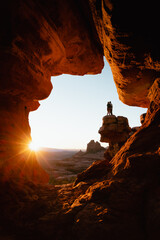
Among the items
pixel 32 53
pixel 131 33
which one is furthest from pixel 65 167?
pixel 131 33

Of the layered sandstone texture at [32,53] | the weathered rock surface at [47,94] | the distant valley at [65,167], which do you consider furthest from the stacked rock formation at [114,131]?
the layered sandstone texture at [32,53]

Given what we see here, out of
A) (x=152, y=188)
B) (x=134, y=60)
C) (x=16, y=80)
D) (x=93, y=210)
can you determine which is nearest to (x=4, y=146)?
(x=16, y=80)

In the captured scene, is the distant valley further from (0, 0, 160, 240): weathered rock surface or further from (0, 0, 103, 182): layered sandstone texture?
(0, 0, 160, 240): weathered rock surface

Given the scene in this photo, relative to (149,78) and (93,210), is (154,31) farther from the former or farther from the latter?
(93,210)

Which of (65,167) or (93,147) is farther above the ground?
(93,147)

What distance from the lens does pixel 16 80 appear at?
15.0 ft

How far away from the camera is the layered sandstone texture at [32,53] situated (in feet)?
12.0

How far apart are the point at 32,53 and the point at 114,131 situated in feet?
71.1

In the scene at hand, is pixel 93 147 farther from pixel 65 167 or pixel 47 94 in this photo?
pixel 47 94

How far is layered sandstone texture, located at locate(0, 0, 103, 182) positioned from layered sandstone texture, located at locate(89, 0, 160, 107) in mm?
1484

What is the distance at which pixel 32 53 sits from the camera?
4.32 m

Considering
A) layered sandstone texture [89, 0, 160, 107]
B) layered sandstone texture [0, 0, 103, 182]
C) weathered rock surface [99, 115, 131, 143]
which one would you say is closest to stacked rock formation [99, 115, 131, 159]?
weathered rock surface [99, 115, 131, 143]

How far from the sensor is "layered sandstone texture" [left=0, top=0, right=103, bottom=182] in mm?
3670

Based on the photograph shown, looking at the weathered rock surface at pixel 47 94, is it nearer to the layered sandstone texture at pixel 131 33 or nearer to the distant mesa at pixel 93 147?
the layered sandstone texture at pixel 131 33
